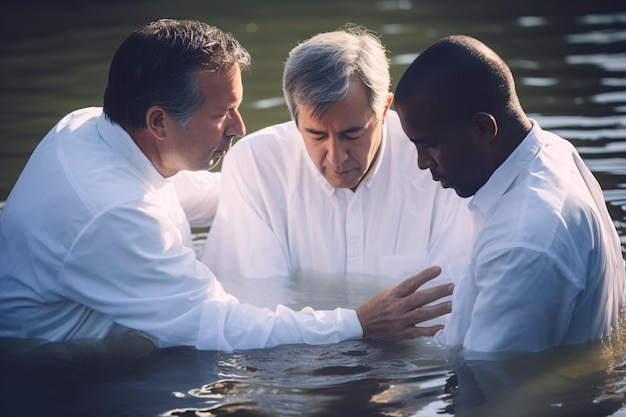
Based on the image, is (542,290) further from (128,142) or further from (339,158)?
(128,142)

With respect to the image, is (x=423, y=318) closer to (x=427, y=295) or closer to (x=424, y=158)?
(x=427, y=295)

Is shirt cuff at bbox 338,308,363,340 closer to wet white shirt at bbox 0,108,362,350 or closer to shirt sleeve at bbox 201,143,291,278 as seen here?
wet white shirt at bbox 0,108,362,350

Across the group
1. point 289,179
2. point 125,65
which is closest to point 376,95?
point 289,179

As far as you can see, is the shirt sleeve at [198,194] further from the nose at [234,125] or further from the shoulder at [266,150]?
the nose at [234,125]

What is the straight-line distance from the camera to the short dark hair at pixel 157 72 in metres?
5.14

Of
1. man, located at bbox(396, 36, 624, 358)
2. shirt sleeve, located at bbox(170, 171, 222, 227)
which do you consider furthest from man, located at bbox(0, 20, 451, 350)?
shirt sleeve, located at bbox(170, 171, 222, 227)

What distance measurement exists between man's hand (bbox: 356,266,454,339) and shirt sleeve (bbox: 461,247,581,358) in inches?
20.1

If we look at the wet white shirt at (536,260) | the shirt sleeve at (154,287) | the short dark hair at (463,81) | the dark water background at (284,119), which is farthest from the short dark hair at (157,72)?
the wet white shirt at (536,260)

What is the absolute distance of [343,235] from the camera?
6.02 meters

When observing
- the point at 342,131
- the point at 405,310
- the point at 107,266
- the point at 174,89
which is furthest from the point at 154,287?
the point at 342,131

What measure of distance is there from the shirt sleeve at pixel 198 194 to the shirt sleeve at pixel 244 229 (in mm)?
297

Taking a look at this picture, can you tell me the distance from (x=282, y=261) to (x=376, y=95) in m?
1.12

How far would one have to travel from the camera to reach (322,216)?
19.7 feet

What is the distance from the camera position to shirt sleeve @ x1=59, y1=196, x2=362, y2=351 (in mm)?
4844
